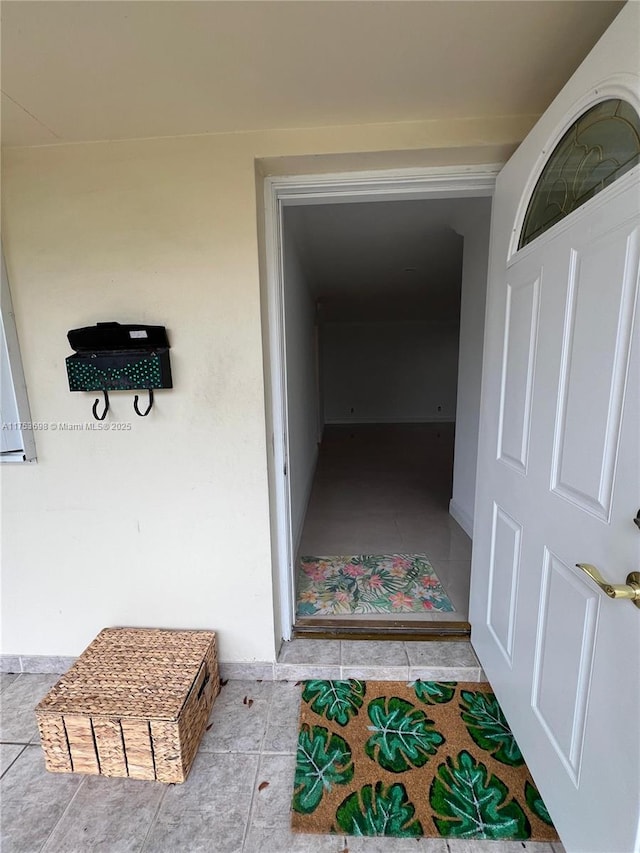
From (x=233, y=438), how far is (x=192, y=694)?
38.4 inches

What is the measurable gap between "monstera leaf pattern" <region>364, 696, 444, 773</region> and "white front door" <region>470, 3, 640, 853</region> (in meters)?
0.33

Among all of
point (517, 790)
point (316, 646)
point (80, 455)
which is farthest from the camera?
point (316, 646)

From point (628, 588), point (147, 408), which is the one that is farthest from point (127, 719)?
point (628, 588)

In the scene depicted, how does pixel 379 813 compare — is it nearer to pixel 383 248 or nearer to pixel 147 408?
pixel 147 408

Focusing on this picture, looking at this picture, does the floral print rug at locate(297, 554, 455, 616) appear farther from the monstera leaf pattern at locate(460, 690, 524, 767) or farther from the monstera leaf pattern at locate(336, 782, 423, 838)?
the monstera leaf pattern at locate(336, 782, 423, 838)

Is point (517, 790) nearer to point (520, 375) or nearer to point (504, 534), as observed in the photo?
point (504, 534)

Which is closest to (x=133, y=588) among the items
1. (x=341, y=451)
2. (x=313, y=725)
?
(x=313, y=725)

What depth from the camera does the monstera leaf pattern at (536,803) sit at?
1146 mm

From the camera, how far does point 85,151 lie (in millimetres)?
1389

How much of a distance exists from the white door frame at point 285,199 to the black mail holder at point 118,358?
1.44ft

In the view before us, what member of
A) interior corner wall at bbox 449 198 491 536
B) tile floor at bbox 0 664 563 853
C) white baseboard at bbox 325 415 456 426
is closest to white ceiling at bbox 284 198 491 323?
interior corner wall at bbox 449 198 491 536

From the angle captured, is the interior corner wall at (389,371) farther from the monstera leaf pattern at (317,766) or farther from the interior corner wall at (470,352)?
the monstera leaf pattern at (317,766)

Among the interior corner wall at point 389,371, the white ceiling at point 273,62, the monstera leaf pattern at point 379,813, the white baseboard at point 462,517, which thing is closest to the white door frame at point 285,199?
the white ceiling at point 273,62

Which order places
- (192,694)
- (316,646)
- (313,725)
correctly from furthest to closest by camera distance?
(316,646) < (313,725) < (192,694)
